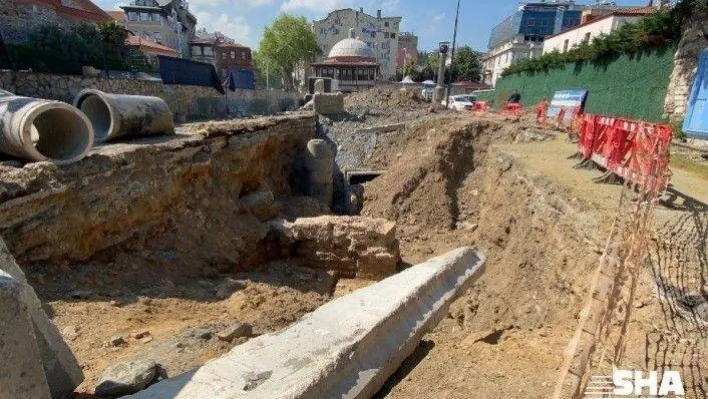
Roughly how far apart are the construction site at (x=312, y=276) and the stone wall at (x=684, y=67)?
288 cm

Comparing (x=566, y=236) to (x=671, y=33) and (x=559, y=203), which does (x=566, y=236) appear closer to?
(x=559, y=203)

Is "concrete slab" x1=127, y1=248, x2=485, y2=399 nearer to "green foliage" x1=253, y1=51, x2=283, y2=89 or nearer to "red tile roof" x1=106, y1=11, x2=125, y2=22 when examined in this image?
"green foliage" x1=253, y1=51, x2=283, y2=89

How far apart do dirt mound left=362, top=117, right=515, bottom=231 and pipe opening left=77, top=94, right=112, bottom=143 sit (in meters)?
6.32

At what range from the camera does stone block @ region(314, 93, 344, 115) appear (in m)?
15.7

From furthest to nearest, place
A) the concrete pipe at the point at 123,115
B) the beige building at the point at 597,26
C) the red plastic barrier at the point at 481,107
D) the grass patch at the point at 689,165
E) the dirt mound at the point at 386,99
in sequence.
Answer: the beige building at the point at 597,26 < the red plastic barrier at the point at 481,107 < the dirt mound at the point at 386,99 < the concrete pipe at the point at 123,115 < the grass patch at the point at 689,165

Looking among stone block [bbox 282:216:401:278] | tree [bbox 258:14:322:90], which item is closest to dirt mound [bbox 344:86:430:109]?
stone block [bbox 282:216:401:278]

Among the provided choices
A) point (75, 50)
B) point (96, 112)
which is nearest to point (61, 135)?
point (96, 112)

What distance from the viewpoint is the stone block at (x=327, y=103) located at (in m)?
15.7

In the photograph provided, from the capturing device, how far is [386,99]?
1917cm

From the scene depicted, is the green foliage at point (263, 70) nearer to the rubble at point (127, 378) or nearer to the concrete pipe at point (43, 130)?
the concrete pipe at point (43, 130)

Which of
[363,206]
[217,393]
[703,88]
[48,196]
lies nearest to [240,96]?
[363,206]

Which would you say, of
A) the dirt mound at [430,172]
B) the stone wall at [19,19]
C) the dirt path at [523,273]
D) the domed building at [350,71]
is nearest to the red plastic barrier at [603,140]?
the dirt path at [523,273]

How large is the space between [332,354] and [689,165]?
7419 millimetres

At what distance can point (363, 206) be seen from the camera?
38.5 feet
